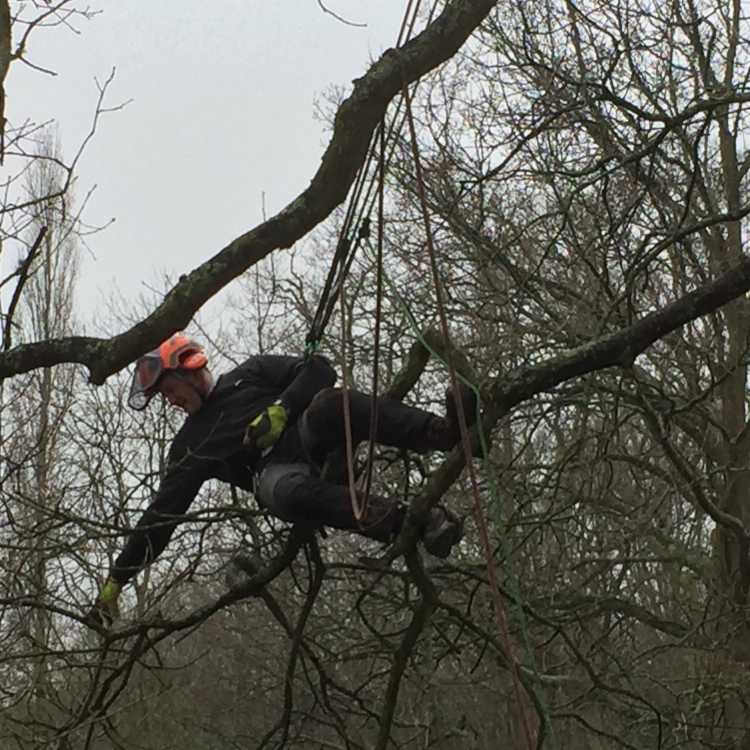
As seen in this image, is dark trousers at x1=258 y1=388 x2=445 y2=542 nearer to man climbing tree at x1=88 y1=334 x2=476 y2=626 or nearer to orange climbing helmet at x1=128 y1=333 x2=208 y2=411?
man climbing tree at x1=88 y1=334 x2=476 y2=626

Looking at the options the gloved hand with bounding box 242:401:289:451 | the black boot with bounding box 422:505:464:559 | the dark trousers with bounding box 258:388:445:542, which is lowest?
the black boot with bounding box 422:505:464:559

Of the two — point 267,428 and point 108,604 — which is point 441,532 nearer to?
point 267,428

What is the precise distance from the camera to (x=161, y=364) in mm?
4641

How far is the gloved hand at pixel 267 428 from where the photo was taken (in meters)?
4.12

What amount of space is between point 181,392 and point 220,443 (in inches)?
10.8

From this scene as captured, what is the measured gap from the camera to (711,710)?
786 cm

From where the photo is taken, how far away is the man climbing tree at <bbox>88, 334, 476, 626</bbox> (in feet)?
12.2

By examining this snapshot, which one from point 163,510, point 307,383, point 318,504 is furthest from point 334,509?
point 163,510

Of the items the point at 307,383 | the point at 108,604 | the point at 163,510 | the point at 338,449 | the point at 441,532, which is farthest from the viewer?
the point at 163,510

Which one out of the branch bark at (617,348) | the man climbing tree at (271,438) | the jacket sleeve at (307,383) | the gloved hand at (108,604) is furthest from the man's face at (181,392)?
the branch bark at (617,348)

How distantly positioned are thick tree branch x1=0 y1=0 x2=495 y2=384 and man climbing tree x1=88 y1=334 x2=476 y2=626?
2.00 ft

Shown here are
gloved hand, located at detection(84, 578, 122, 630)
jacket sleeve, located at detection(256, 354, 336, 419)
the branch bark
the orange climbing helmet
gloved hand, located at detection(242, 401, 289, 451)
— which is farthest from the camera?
the orange climbing helmet

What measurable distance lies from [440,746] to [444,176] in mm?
7149

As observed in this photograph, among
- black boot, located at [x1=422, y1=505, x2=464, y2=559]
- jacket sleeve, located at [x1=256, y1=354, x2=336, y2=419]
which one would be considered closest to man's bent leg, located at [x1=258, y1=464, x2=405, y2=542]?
black boot, located at [x1=422, y1=505, x2=464, y2=559]
